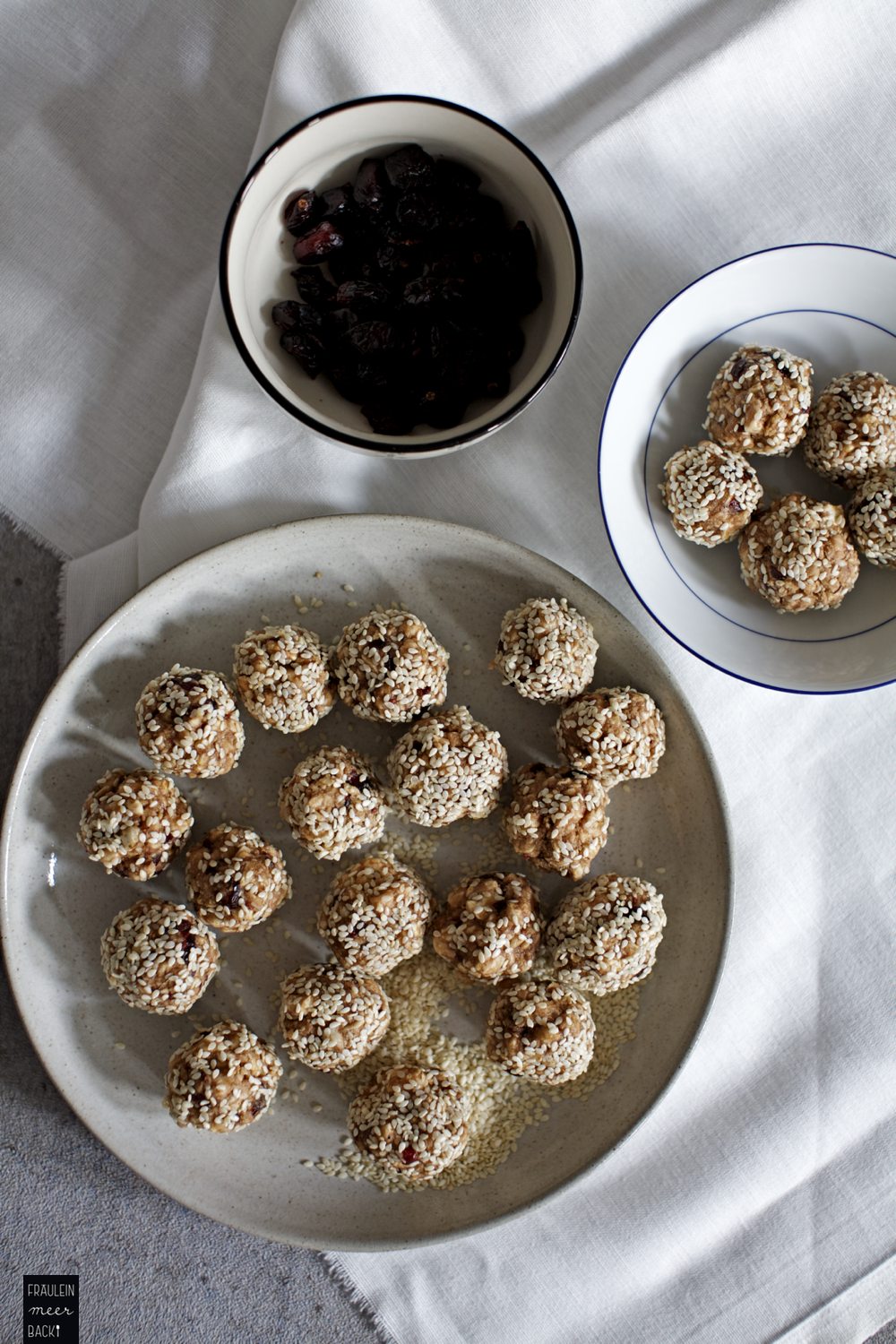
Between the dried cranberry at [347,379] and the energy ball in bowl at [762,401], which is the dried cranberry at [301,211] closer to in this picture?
the dried cranberry at [347,379]

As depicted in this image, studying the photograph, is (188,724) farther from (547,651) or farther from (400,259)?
(400,259)

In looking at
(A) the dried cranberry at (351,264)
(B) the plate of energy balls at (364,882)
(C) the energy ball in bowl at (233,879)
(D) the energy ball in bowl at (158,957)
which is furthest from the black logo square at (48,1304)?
(A) the dried cranberry at (351,264)

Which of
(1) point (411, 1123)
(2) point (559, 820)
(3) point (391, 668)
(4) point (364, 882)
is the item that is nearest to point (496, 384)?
(3) point (391, 668)

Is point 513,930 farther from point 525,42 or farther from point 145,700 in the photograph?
point 525,42

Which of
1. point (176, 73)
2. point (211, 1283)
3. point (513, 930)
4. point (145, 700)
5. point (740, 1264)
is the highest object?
point (176, 73)

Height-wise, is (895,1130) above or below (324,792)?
below

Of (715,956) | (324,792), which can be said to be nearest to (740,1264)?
(715,956)
